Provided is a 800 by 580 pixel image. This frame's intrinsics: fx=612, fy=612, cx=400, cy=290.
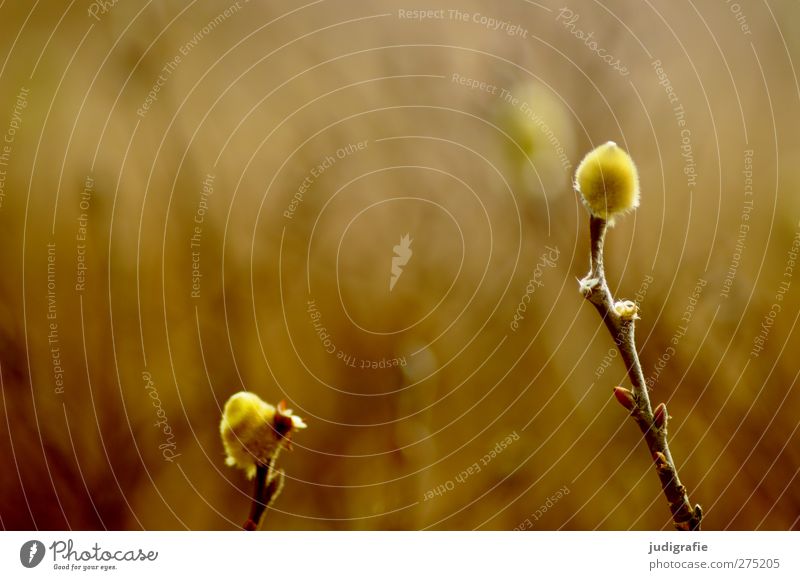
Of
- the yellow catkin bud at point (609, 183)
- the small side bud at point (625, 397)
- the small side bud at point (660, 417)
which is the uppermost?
the yellow catkin bud at point (609, 183)

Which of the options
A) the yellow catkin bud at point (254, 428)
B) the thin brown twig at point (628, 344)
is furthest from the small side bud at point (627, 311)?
the yellow catkin bud at point (254, 428)

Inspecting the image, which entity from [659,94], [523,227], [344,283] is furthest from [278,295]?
[659,94]
